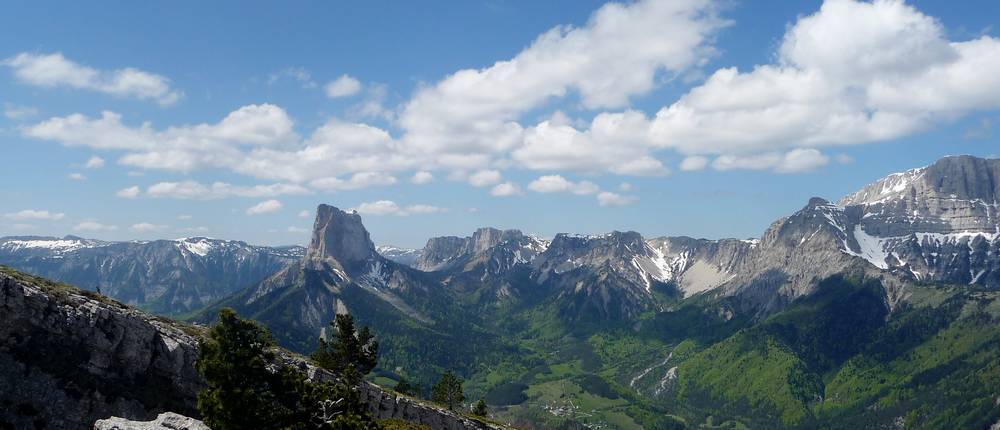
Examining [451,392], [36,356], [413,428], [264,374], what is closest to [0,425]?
[36,356]

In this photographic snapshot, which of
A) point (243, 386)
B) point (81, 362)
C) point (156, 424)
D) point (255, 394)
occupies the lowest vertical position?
point (156, 424)

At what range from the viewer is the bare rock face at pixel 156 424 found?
51.8m

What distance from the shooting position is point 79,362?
7725cm

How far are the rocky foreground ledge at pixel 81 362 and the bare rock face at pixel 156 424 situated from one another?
19611 millimetres

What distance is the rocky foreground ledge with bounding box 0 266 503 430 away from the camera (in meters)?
69.8

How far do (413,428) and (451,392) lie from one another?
6098cm

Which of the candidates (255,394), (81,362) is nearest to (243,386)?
(255,394)

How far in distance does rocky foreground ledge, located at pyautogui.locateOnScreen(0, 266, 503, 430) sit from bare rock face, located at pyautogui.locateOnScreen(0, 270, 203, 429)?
94 millimetres

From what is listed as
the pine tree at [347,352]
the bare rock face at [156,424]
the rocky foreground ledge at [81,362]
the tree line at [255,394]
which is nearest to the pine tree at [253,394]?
the tree line at [255,394]

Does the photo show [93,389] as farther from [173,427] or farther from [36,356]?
[173,427]

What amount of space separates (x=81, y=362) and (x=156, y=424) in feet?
106

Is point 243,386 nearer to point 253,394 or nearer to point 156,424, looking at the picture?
point 253,394

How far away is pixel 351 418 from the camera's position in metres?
56.7

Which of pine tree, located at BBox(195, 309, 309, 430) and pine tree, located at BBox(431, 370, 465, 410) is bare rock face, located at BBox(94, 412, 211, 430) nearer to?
pine tree, located at BBox(195, 309, 309, 430)
